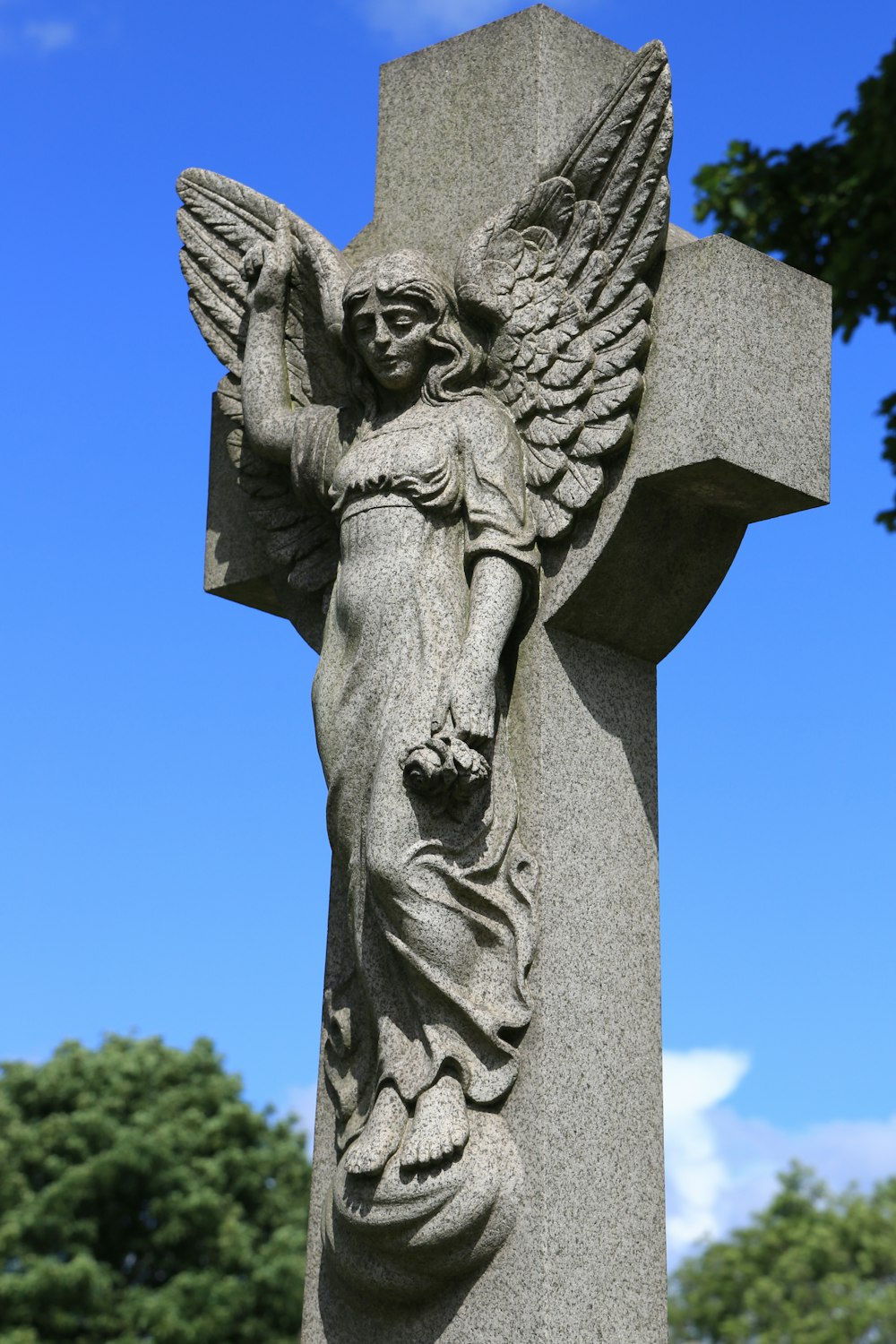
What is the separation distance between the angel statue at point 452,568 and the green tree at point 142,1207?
16011mm

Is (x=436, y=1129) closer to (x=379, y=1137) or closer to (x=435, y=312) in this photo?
(x=379, y=1137)

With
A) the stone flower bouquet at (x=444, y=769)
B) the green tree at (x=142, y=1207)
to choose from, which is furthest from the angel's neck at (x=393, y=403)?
the green tree at (x=142, y=1207)

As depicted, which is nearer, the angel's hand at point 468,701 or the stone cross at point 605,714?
the stone cross at point 605,714

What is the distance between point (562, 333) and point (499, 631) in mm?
Answer: 1055

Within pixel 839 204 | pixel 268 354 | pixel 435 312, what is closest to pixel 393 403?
pixel 435 312

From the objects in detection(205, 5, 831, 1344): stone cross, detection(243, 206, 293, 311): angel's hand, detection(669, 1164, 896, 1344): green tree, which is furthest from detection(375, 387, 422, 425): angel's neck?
detection(669, 1164, 896, 1344): green tree

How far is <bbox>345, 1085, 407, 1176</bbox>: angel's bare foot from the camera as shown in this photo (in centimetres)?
602

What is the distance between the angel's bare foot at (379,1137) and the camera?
6023mm

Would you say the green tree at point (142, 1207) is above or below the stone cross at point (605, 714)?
above

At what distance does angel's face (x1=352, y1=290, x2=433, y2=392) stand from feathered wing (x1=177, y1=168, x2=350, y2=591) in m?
0.32

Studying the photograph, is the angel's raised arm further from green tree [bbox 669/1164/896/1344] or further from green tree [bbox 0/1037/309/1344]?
green tree [bbox 669/1164/896/1344]

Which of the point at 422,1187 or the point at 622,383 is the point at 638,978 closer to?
the point at 422,1187

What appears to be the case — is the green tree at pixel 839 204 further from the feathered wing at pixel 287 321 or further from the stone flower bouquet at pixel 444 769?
the stone flower bouquet at pixel 444 769

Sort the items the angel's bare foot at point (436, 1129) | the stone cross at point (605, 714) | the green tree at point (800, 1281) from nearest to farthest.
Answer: the angel's bare foot at point (436, 1129), the stone cross at point (605, 714), the green tree at point (800, 1281)
